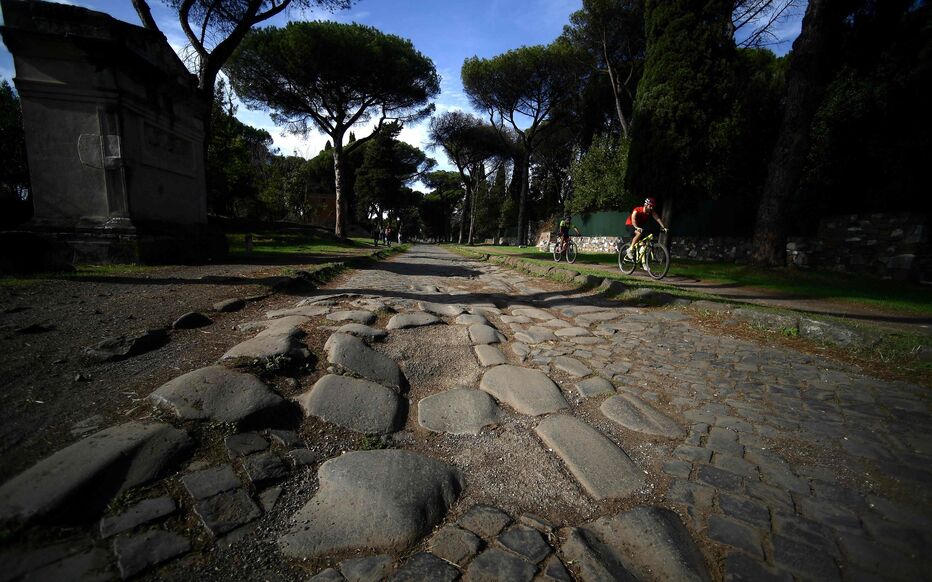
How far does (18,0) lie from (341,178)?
16778 mm

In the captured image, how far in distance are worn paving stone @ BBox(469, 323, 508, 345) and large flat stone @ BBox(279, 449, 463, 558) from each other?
169 cm

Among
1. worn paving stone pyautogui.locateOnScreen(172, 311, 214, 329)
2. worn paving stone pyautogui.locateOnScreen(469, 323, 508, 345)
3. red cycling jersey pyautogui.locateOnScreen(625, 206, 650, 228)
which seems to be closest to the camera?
worn paving stone pyautogui.locateOnScreen(172, 311, 214, 329)

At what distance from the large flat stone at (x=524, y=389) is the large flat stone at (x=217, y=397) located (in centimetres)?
120

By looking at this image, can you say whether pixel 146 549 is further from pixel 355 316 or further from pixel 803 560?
pixel 355 316

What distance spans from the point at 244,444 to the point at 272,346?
3.03ft

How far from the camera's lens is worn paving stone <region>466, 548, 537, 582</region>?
1058mm

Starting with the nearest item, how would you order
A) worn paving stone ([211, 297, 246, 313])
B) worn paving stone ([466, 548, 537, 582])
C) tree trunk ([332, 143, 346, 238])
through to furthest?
worn paving stone ([466, 548, 537, 582])
worn paving stone ([211, 297, 246, 313])
tree trunk ([332, 143, 346, 238])

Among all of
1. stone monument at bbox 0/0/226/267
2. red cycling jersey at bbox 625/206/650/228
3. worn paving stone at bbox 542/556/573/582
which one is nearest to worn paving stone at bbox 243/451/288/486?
worn paving stone at bbox 542/556/573/582

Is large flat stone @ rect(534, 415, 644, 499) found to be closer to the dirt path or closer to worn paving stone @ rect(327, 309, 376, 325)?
the dirt path

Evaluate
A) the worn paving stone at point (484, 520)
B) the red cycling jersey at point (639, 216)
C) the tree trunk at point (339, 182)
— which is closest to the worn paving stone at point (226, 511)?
the worn paving stone at point (484, 520)

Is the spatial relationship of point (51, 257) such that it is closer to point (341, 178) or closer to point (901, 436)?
point (901, 436)

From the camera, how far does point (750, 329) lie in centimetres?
386

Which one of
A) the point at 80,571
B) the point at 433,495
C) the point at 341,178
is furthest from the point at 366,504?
the point at 341,178

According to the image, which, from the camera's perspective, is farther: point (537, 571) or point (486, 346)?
point (486, 346)
